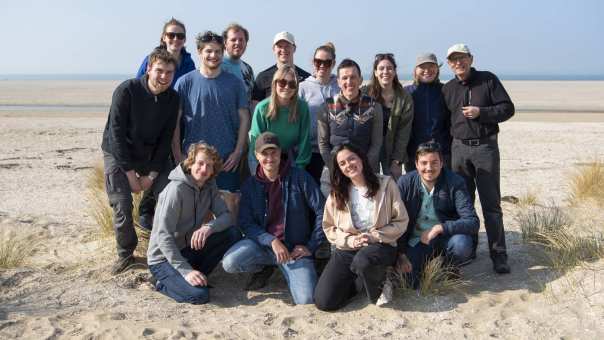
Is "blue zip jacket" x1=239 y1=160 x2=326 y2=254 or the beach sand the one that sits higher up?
"blue zip jacket" x1=239 y1=160 x2=326 y2=254

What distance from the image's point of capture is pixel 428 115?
17.5ft

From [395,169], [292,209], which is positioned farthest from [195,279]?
[395,169]

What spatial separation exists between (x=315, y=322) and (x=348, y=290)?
432 mm

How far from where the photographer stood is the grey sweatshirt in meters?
5.34

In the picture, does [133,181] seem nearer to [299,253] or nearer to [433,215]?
[299,253]

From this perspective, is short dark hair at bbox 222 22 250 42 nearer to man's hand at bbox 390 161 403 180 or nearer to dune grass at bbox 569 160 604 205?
man's hand at bbox 390 161 403 180

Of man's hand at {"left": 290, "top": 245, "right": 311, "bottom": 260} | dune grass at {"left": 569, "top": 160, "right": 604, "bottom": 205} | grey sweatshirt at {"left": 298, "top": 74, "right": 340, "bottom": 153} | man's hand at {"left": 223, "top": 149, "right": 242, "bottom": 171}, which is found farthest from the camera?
Answer: dune grass at {"left": 569, "top": 160, "right": 604, "bottom": 205}

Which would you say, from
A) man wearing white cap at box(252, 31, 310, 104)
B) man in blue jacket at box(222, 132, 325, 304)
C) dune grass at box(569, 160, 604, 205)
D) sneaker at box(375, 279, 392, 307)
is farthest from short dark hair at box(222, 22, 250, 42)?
dune grass at box(569, 160, 604, 205)

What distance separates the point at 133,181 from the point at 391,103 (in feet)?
7.71

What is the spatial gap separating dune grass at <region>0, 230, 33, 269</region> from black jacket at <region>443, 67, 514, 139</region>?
4.13 meters

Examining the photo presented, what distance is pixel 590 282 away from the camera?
4.54 m

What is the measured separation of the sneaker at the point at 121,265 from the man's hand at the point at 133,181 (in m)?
0.63

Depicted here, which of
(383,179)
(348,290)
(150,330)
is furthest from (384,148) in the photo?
(150,330)

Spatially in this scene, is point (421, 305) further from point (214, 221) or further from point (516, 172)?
point (516, 172)
